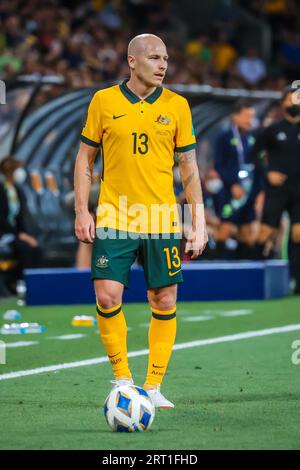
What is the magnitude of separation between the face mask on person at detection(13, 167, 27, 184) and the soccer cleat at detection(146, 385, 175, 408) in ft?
31.4

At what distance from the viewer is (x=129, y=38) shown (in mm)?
25906

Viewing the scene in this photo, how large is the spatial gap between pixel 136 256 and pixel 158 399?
32.8 inches

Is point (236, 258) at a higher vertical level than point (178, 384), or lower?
lower

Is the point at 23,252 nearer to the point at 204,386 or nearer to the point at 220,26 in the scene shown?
the point at 204,386

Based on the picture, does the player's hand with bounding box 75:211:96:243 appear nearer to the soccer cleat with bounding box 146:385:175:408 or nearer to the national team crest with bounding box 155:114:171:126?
the national team crest with bounding box 155:114:171:126

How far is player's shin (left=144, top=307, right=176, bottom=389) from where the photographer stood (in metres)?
8.38

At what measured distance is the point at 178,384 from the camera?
938 centimetres

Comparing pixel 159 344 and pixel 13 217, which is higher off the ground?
pixel 159 344

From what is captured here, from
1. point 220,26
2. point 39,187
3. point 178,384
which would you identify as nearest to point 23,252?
point 39,187

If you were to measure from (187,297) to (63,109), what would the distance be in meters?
3.68

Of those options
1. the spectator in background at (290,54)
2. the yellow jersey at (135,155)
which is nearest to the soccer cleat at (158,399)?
the yellow jersey at (135,155)

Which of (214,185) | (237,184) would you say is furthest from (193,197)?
(214,185)

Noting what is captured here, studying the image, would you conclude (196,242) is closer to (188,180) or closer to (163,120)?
(188,180)

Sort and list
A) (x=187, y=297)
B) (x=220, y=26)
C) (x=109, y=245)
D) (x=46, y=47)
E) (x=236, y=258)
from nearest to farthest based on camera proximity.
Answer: (x=109, y=245), (x=187, y=297), (x=236, y=258), (x=46, y=47), (x=220, y=26)
